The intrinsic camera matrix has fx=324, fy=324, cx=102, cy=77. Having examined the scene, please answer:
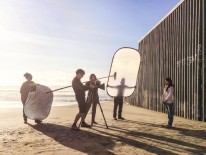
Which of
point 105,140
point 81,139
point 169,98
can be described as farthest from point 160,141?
point 169,98

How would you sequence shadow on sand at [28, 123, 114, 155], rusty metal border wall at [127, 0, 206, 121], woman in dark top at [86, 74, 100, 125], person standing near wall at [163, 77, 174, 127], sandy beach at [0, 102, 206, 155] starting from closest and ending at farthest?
1. sandy beach at [0, 102, 206, 155]
2. shadow on sand at [28, 123, 114, 155]
3. person standing near wall at [163, 77, 174, 127]
4. woman in dark top at [86, 74, 100, 125]
5. rusty metal border wall at [127, 0, 206, 121]

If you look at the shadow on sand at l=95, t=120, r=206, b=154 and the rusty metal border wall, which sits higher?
the rusty metal border wall

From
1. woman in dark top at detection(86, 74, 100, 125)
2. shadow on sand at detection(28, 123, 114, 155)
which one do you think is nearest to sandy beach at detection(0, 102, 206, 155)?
shadow on sand at detection(28, 123, 114, 155)

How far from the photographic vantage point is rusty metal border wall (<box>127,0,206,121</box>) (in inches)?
428

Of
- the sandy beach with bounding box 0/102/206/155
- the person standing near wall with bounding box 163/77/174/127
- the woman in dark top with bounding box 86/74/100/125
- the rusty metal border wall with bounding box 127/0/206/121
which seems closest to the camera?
the sandy beach with bounding box 0/102/206/155

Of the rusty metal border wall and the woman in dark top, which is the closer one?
the woman in dark top

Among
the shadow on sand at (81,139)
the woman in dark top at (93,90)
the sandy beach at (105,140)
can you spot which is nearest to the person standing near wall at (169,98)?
the sandy beach at (105,140)

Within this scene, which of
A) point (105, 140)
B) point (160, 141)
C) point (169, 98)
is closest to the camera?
point (160, 141)

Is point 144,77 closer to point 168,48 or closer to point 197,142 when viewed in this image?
point 168,48

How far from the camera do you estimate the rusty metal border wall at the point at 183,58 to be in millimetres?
10867

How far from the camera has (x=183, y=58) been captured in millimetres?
12203

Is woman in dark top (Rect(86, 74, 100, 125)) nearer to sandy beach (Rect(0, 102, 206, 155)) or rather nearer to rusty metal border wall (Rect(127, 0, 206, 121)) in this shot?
sandy beach (Rect(0, 102, 206, 155))

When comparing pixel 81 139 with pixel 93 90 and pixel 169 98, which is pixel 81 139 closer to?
pixel 93 90

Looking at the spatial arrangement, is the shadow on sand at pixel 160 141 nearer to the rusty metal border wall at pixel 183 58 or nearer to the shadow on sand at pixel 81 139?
the shadow on sand at pixel 81 139
